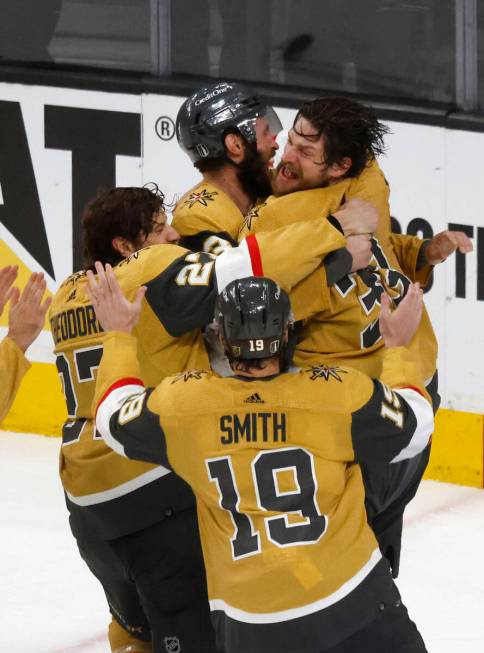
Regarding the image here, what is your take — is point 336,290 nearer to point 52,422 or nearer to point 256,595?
point 256,595

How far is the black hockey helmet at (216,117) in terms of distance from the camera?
3.09 m

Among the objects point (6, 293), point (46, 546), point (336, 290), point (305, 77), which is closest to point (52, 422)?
point (46, 546)

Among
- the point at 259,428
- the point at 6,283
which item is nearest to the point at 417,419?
the point at 259,428

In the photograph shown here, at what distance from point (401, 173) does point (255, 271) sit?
2.56 metres

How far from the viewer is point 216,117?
3.09 m

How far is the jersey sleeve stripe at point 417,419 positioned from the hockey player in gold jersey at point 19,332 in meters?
0.83

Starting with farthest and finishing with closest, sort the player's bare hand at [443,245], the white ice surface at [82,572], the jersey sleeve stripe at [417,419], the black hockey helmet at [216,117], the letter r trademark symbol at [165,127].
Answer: the letter r trademark symbol at [165,127] < the white ice surface at [82,572] < the player's bare hand at [443,245] < the black hockey helmet at [216,117] < the jersey sleeve stripe at [417,419]

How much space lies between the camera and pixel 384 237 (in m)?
3.02

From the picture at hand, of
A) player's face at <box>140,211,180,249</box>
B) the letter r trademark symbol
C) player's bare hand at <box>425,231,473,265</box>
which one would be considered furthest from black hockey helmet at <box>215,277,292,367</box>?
the letter r trademark symbol

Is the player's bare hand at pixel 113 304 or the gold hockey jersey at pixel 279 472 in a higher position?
the player's bare hand at pixel 113 304

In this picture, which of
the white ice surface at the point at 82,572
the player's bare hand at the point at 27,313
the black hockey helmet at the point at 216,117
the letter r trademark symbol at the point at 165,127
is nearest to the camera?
the player's bare hand at the point at 27,313

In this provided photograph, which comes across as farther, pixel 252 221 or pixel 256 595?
pixel 252 221

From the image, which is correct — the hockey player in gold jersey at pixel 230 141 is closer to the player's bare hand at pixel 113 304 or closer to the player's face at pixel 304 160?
the player's face at pixel 304 160

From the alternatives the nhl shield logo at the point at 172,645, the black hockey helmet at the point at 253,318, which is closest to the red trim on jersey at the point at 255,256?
the black hockey helmet at the point at 253,318
